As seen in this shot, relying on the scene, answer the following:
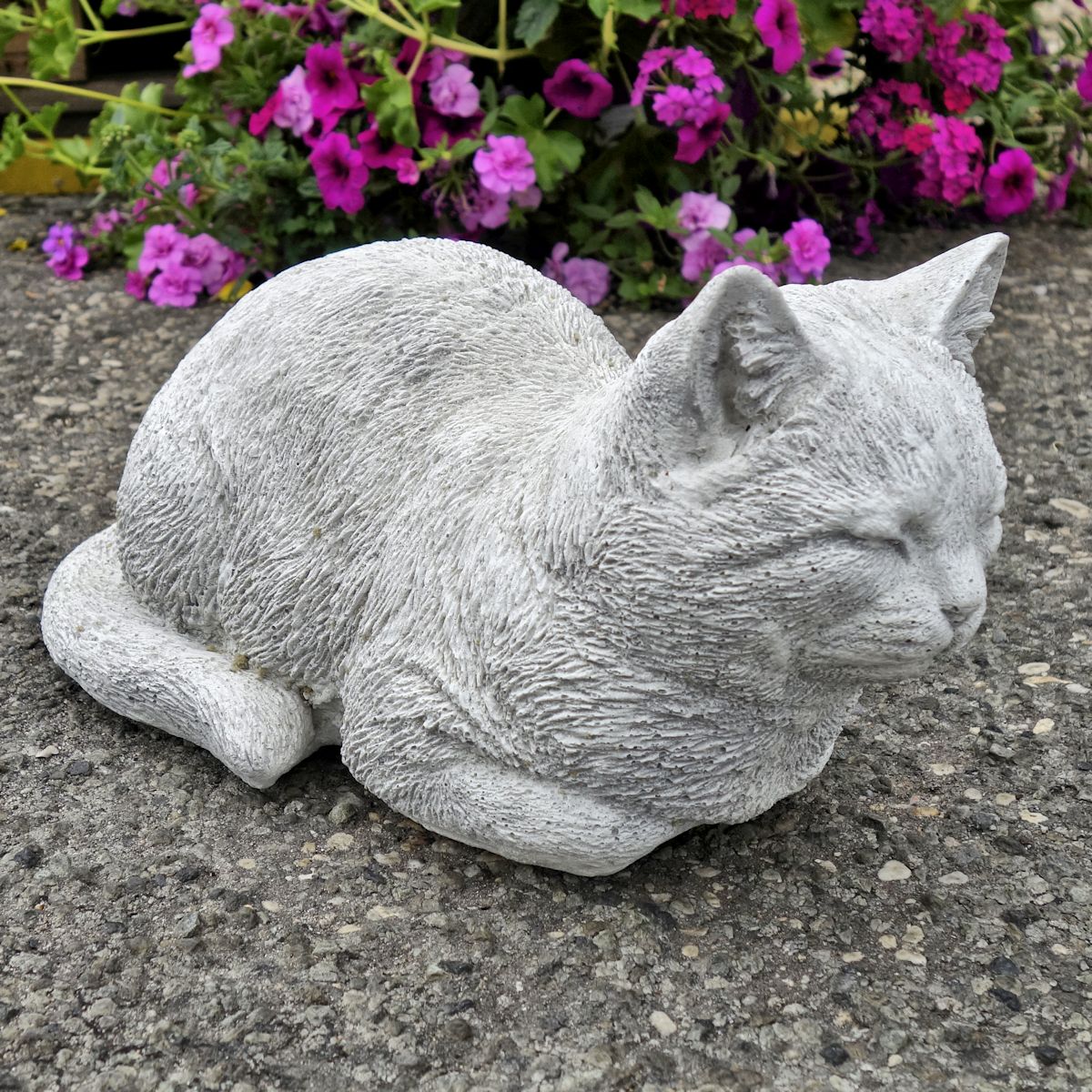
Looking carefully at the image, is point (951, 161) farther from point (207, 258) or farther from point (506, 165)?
point (207, 258)

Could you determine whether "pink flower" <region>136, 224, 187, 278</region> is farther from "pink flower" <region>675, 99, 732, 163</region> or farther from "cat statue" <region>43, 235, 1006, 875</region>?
"cat statue" <region>43, 235, 1006, 875</region>

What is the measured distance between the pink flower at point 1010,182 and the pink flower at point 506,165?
5.24 feet

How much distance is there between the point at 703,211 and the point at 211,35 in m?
1.55

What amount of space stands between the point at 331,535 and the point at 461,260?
57 centimetres

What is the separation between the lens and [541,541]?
1967 millimetres

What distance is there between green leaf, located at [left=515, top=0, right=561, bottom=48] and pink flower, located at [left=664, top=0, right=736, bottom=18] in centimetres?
32

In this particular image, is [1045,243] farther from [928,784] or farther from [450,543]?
[450,543]

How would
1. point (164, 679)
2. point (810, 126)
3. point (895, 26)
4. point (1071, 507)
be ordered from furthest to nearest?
point (810, 126), point (895, 26), point (1071, 507), point (164, 679)

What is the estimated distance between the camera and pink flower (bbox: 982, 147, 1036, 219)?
177 inches

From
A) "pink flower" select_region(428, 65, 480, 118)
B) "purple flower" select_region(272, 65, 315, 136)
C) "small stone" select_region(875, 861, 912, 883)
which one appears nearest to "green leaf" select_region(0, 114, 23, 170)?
"purple flower" select_region(272, 65, 315, 136)

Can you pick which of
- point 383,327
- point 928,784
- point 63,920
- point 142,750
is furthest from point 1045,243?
point 63,920

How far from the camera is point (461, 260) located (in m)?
2.46

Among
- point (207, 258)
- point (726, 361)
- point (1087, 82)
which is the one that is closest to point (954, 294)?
point (726, 361)

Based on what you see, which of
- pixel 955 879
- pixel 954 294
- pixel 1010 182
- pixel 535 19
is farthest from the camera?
pixel 1010 182
